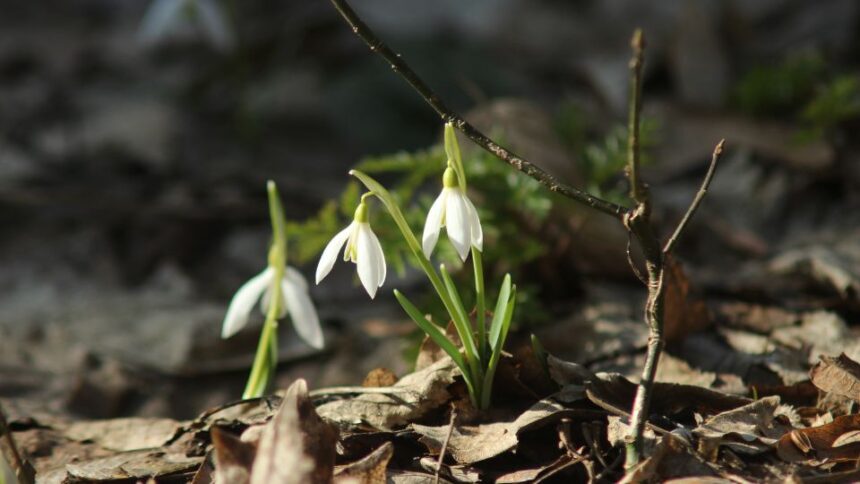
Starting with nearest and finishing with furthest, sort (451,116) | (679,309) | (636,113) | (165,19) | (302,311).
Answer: (636,113)
(451,116)
(302,311)
(679,309)
(165,19)

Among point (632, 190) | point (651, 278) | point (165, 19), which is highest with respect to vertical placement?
point (165, 19)

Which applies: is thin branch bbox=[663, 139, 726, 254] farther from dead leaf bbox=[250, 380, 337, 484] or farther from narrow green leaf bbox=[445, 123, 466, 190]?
dead leaf bbox=[250, 380, 337, 484]

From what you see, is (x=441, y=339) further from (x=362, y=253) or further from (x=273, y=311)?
(x=273, y=311)

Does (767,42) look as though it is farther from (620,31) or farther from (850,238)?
(850,238)

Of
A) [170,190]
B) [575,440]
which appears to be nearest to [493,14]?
[170,190]

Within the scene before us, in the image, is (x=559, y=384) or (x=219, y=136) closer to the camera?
(x=559, y=384)

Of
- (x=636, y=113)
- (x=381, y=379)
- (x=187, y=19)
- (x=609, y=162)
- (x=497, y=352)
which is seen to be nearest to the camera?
(x=636, y=113)

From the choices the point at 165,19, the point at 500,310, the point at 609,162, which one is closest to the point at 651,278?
the point at 500,310
